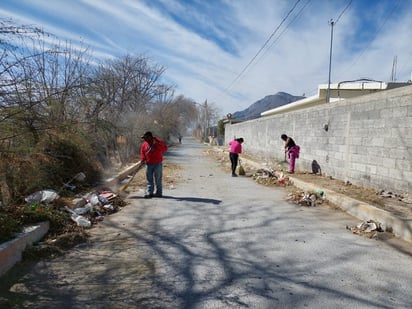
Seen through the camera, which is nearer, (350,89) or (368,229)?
(368,229)

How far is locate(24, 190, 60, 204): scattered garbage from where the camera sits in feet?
15.9

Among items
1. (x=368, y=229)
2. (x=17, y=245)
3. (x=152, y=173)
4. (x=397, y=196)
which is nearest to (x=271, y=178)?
(x=397, y=196)

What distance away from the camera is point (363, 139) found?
7594 mm

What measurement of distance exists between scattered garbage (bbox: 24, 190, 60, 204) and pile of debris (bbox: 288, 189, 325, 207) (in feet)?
16.6

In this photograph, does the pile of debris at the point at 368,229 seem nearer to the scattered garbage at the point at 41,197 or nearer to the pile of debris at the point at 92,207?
the pile of debris at the point at 92,207

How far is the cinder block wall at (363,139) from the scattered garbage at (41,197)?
658 centimetres

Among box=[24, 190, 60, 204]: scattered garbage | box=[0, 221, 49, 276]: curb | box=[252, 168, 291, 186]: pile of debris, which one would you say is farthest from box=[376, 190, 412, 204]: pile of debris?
box=[24, 190, 60, 204]: scattered garbage

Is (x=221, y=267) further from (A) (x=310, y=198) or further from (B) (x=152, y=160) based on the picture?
(B) (x=152, y=160)

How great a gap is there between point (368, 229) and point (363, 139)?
3436mm

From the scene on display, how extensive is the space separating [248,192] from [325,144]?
3.23 metres

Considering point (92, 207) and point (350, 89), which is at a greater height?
point (350, 89)

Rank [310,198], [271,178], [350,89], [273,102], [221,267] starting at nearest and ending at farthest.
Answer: [221,267], [310,198], [271,178], [350,89], [273,102]

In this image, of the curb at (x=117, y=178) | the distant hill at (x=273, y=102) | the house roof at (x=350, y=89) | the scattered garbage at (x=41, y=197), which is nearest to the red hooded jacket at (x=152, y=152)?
the curb at (x=117, y=178)

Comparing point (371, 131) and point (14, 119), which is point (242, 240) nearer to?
point (14, 119)
